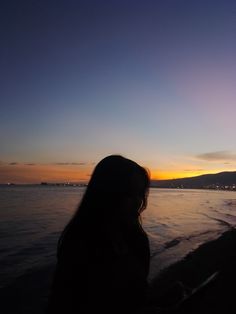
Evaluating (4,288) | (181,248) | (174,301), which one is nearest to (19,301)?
(4,288)

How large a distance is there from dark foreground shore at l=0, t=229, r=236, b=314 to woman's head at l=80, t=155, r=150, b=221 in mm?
4041

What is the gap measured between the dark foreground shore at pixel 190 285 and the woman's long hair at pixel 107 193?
407 cm

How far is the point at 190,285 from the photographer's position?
9.42m

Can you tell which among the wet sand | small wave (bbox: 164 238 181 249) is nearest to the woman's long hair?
the wet sand

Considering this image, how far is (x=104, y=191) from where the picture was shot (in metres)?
2.12

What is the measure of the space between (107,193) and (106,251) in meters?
0.33

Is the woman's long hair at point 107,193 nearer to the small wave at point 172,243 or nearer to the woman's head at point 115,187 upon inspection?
the woman's head at point 115,187

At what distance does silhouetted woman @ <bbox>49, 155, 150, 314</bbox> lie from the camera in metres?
1.94

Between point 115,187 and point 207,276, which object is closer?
point 115,187

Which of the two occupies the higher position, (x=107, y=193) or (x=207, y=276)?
(x=107, y=193)

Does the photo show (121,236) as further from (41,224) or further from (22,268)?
(41,224)

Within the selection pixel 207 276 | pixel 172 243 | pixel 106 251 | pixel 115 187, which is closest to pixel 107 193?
pixel 115 187

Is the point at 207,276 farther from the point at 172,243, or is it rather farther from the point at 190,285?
the point at 172,243

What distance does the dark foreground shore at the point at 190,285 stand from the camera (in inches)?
284
